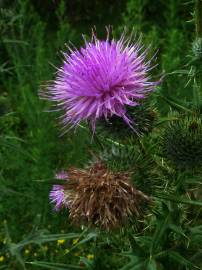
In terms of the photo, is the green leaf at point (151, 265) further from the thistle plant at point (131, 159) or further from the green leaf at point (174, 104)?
the green leaf at point (174, 104)

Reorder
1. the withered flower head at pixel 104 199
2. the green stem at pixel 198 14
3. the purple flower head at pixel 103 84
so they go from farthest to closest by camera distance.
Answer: the green stem at pixel 198 14 < the purple flower head at pixel 103 84 < the withered flower head at pixel 104 199

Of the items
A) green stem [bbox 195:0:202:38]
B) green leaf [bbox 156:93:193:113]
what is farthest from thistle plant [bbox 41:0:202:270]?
green stem [bbox 195:0:202:38]

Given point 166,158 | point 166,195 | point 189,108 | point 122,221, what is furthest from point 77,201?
point 189,108

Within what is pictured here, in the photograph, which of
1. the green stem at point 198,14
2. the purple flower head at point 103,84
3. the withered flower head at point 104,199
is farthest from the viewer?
the green stem at point 198,14

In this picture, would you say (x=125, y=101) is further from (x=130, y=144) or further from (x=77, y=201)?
(x=77, y=201)

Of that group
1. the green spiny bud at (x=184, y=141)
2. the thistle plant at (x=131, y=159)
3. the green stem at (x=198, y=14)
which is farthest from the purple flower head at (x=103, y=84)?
the green stem at (x=198, y=14)

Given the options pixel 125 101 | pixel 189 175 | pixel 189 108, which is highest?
pixel 125 101
